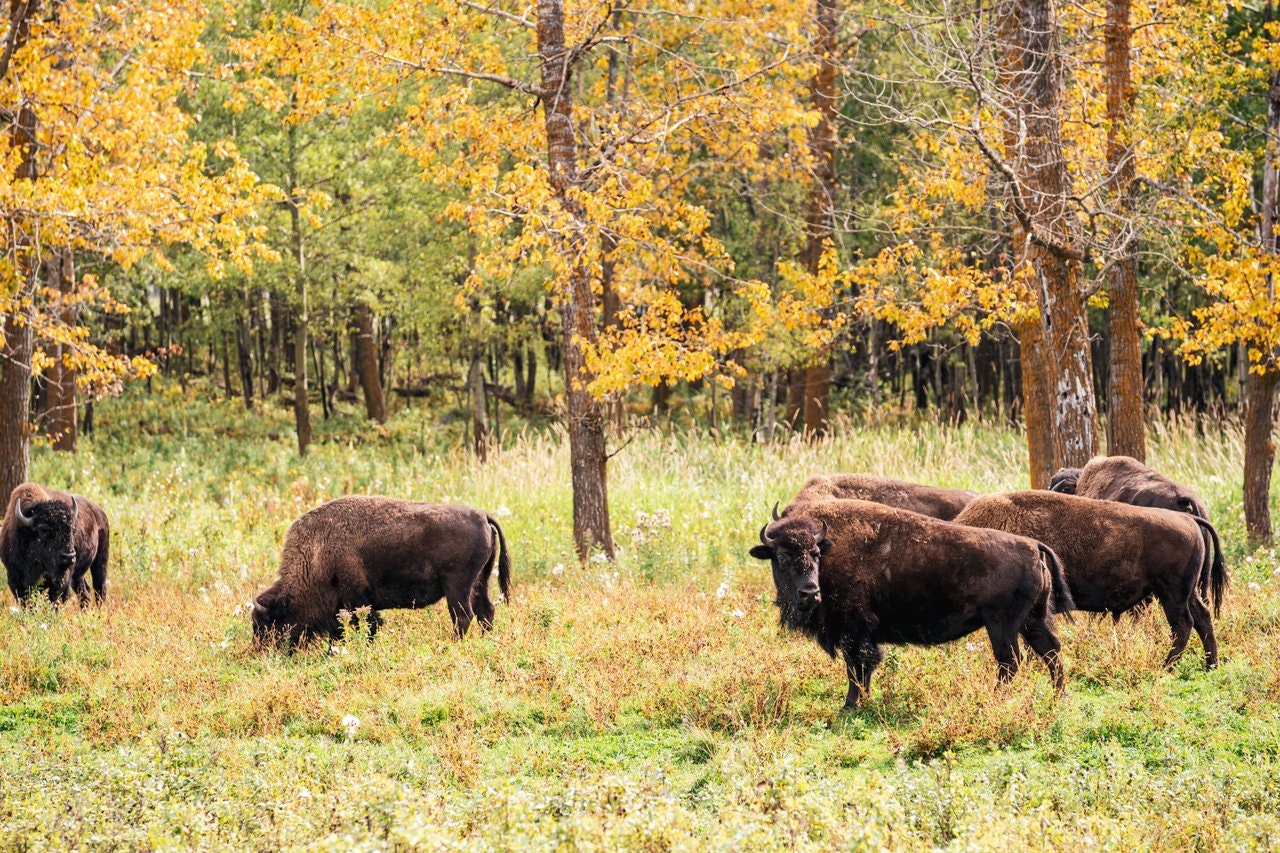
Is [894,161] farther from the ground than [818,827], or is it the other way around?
[894,161]

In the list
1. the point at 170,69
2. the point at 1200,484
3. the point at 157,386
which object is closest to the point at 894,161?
the point at 1200,484

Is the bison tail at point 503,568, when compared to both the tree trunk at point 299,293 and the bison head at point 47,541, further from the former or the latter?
the tree trunk at point 299,293

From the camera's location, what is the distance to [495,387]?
121 ft

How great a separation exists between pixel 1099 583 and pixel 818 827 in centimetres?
425

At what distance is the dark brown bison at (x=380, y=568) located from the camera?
1117 cm

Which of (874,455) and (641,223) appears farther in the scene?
(874,455)

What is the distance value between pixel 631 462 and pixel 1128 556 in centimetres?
1092

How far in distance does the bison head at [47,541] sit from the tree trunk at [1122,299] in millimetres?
11326

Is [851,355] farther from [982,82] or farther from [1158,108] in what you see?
[982,82]

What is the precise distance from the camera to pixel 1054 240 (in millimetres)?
12703

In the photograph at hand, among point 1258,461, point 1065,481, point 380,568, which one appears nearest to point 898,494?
point 1065,481

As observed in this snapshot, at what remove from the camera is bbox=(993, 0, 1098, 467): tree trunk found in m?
13.0

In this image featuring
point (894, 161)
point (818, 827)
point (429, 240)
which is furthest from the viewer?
point (429, 240)

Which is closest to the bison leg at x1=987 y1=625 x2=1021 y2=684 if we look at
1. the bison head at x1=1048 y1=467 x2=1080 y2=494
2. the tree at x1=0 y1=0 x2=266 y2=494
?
the bison head at x1=1048 y1=467 x2=1080 y2=494
